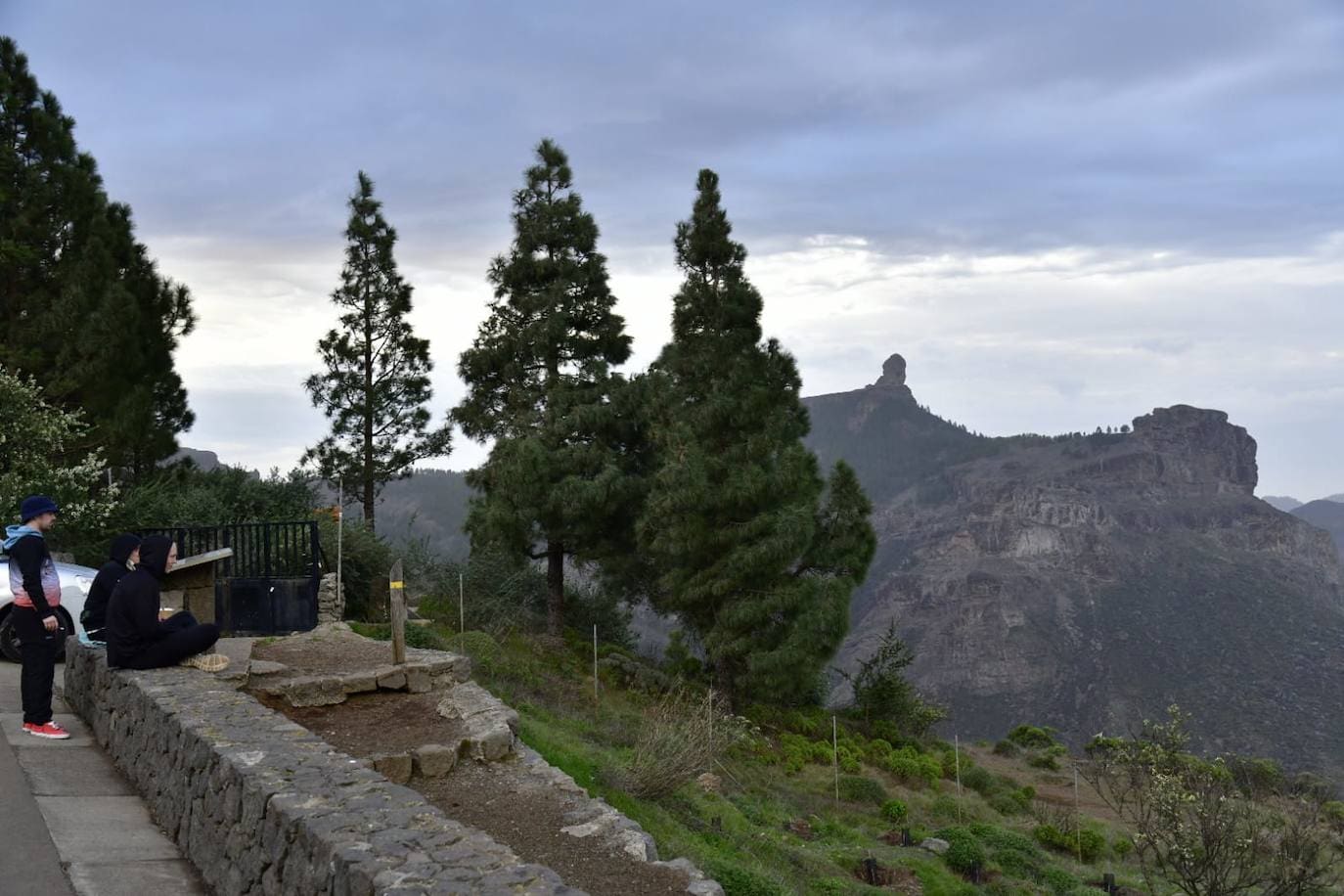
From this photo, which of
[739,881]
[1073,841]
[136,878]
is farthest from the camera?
[1073,841]

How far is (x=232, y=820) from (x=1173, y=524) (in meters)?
143

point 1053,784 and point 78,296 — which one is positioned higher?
point 78,296

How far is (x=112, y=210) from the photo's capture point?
30.5 m

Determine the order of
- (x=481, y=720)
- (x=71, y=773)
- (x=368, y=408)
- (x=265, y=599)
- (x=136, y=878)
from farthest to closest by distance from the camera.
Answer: (x=368, y=408)
(x=265, y=599)
(x=481, y=720)
(x=71, y=773)
(x=136, y=878)

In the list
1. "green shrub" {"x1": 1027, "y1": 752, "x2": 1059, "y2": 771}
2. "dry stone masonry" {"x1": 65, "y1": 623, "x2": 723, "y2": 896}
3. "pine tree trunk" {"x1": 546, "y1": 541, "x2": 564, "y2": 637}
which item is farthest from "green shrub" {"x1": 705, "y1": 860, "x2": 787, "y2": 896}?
"green shrub" {"x1": 1027, "y1": 752, "x2": 1059, "y2": 771}

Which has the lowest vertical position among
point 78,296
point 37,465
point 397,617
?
point 397,617

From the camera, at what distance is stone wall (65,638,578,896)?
491 cm

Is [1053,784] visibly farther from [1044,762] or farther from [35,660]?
Result: [35,660]

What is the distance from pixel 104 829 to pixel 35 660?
2.53 meters

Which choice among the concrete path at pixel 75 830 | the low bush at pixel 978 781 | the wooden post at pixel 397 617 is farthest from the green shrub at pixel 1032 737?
the concrete path at pixel 75 830

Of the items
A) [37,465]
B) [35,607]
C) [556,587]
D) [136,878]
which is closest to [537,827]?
[136,878]

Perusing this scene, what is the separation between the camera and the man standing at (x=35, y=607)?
9195 millimetres

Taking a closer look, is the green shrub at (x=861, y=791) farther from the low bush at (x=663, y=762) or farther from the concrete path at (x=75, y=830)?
the concrete path at (x=75, y=830)

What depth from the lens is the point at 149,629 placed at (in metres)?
9.50
